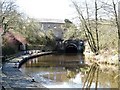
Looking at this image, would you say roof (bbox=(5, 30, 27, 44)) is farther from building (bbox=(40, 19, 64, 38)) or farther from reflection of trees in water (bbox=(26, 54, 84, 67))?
building (bbox=(40, 19, 64, 38))

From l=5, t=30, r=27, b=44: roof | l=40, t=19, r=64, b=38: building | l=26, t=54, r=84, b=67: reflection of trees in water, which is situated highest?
l=40, t=19, r=64, b=38: building

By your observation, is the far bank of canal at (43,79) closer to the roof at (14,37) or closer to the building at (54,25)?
the roof at (14,37)

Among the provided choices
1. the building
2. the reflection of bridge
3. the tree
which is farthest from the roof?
the building

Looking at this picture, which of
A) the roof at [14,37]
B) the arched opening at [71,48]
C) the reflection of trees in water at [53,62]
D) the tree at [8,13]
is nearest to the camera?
the tree at [8,13]

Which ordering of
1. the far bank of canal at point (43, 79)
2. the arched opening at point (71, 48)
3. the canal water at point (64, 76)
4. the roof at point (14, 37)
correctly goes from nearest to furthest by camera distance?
the far bank of canal at point (43, 79)
the canal water at point (64, 76)
the roof at point (14, 37)
the arched opening at point (71, 48)

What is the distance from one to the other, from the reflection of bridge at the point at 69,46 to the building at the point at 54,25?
124cm

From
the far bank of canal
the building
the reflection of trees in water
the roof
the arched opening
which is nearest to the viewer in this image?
the far bank of canal

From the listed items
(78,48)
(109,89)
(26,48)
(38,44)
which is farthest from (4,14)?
(78,48)

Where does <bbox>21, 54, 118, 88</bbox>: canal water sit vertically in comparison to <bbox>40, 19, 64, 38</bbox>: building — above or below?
below

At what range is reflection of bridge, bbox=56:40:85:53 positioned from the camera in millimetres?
32656

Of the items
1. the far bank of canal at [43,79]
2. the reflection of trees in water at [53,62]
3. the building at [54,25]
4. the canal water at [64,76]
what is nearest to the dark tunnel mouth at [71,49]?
the building at [54,25]

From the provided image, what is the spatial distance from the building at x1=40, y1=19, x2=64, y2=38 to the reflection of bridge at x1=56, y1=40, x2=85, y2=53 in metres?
1.24

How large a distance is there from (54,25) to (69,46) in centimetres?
466

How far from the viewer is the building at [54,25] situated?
3434 cm
